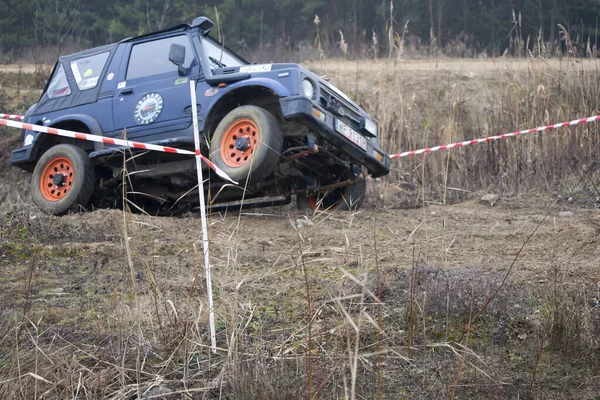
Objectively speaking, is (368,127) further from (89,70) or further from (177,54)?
(89,70)

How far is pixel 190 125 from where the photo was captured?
24.3ft

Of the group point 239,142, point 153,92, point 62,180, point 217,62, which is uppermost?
point 217,62

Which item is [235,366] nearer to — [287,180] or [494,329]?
[494,329]

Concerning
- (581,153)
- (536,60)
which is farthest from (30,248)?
(536,60)

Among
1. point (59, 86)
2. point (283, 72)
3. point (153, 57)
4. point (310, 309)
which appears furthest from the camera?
point (59, 86)

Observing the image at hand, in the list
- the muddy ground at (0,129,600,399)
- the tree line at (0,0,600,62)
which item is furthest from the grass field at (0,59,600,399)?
the tree line at (0,0,600,62)

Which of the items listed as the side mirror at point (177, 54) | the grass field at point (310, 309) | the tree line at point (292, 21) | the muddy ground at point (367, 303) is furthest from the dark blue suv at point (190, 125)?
the tree line at point (292, 21)

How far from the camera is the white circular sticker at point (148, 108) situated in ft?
25.1

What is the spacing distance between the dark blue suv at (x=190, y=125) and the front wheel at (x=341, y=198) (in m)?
0.01

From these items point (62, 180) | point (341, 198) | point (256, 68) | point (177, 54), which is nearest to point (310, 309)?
point (256, 68)

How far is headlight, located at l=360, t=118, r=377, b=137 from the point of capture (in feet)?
25.1

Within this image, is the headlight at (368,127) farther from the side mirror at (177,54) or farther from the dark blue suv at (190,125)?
the side mirror at (177,54)

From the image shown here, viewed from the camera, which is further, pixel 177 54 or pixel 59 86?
pixel 59 86

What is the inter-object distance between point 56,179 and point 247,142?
2394 millimetres
